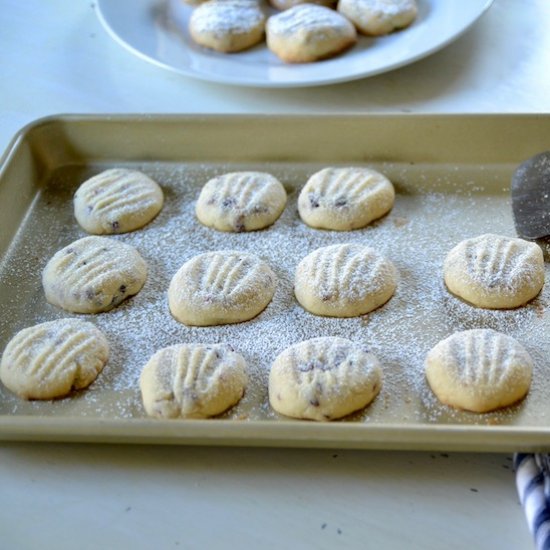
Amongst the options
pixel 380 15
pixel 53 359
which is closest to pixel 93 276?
pixel 53 359

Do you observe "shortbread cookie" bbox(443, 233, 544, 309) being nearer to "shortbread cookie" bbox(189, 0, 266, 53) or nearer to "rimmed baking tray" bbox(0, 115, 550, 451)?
"rimmed baking tray" bbox(0, 115, 550, 451)

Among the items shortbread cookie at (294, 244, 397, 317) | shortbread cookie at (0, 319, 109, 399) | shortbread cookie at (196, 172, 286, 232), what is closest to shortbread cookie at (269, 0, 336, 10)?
shortbread cookie at (196, 172, 286, 232)

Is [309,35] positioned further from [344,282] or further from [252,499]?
[252,499]

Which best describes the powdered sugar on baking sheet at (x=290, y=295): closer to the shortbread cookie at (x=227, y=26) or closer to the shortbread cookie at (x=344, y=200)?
the shortbread cookie at (x=344, y=200)

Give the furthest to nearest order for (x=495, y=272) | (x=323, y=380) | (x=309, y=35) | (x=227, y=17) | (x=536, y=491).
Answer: (x=227, y=17), (x=309, y=35), (x=495, y=272), (x=323, y=380), (x=536, y=491)

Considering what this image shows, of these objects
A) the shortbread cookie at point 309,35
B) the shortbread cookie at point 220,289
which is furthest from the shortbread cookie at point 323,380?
the shortbread cookie at point 309,35

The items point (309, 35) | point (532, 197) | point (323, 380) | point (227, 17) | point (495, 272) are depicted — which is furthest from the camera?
point (227, 17)
